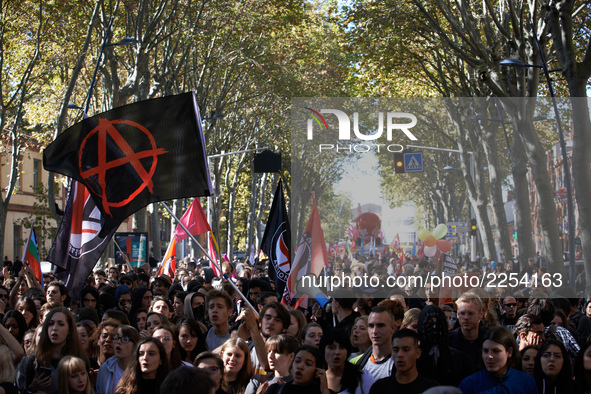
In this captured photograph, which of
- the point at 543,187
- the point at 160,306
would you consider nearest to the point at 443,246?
the point at 160,306

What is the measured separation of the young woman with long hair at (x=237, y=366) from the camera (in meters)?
5.92

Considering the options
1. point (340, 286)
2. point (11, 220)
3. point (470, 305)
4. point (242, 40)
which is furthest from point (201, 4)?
point (11, 220)

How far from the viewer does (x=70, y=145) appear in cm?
766

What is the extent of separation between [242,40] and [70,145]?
1956cm

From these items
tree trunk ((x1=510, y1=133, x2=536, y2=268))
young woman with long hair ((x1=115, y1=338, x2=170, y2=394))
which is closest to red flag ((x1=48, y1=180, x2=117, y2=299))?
young woman with long hair ((x1=115, y1=338, x2=170, y2=394))

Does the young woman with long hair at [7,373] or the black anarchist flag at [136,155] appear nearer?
the young woman with long hair at [7,373]

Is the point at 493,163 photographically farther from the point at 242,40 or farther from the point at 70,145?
the point at 70,145

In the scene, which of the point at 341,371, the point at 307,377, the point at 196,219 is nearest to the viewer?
the point at 307,377

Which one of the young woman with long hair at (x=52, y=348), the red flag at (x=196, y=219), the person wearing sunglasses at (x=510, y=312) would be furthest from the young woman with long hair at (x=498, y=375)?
the red flag at (x=196, y=219)

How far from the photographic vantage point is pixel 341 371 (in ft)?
18.6

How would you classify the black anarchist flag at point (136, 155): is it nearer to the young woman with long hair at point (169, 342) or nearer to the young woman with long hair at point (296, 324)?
the young woman with long hair at point (296, 324)

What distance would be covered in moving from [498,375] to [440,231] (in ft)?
20.4

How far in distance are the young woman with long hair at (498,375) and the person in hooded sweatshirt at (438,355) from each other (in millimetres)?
254

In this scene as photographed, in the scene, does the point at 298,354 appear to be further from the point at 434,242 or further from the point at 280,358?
the point at 434,242
